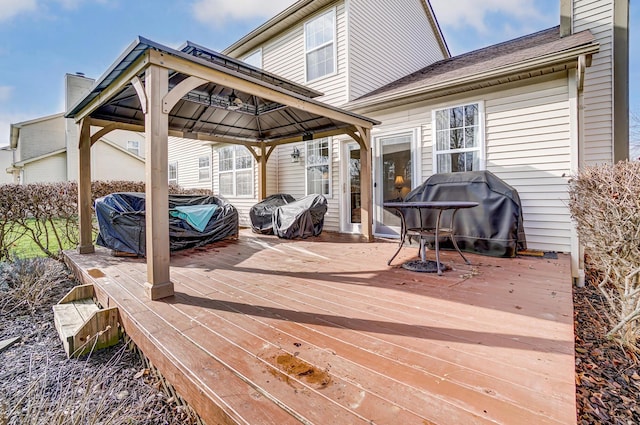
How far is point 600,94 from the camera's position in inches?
216

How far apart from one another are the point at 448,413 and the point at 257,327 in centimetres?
132

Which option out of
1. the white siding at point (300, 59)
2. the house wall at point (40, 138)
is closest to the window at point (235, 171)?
the white siding at point (300, 59)

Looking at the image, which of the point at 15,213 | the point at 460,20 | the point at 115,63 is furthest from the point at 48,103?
the point at 460,20

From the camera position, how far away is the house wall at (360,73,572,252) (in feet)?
15.2

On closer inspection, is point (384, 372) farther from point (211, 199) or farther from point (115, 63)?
point (211, 199)

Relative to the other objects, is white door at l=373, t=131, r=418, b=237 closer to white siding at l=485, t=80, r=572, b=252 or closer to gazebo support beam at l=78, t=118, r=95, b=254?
white siding at l=485, t=80, r=572, b=252

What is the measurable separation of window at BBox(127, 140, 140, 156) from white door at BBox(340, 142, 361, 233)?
604 inches

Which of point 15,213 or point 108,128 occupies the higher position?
point 108,128

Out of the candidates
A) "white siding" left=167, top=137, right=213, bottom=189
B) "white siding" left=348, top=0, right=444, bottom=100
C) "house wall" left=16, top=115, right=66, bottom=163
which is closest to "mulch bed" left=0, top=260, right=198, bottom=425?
"white siding" left=348, top=0, right=444, bottom=100

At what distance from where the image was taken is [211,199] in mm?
6215

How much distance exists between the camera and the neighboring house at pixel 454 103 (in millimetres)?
4684

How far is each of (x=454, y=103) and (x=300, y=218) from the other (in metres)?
3.59

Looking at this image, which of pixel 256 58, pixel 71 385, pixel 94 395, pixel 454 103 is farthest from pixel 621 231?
pixel 256 58

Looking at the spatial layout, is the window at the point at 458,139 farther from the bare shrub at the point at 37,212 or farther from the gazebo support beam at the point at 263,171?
the bare shrub at the point at 37,212
